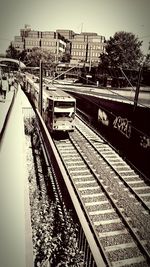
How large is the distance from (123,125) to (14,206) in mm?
6688

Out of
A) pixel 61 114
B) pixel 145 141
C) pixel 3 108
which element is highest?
pixel 61 114

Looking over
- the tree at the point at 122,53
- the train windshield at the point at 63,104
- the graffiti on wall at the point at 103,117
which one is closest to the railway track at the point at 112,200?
the graffiti on wall at the point at 103,117

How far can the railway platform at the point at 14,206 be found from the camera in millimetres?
5285

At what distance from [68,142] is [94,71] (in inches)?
634

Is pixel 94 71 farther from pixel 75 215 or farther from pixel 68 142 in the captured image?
pixel 75 215

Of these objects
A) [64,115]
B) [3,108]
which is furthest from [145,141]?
[3,108]

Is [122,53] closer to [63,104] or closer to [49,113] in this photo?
[63,104]

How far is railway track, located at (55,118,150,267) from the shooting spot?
20.0 feet

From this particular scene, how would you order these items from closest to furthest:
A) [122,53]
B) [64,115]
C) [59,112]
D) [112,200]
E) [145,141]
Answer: [112,200] < [145,141] < [59,112] < [64,115] < [122,53]

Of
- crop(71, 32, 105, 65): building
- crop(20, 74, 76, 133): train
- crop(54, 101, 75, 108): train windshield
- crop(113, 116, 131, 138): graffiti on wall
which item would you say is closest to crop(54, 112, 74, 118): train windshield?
crop(20, 74, 76, 133): train

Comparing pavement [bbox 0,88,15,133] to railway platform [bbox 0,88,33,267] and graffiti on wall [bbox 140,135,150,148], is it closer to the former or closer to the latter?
Result: railway platform [bbox 0,88,33,267]

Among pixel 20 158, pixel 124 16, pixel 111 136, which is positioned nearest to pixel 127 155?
pixel 111 136

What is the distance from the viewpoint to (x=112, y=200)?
7840 millimetres

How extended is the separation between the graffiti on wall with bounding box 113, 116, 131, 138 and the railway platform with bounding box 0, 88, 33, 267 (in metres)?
4.87
